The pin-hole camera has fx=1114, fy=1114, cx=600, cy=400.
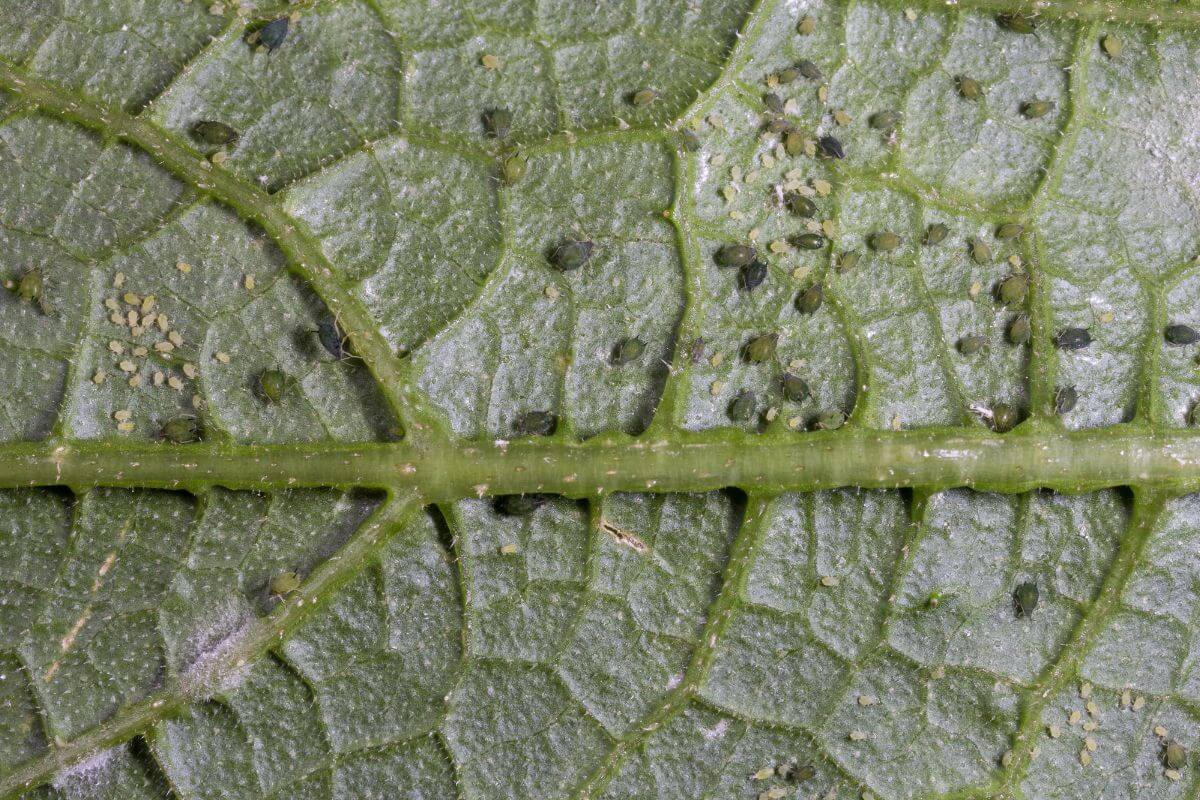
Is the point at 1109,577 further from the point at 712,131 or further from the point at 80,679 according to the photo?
the point at 80,679

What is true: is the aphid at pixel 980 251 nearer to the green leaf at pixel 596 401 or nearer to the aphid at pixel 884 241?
the green leaf at pixel 596 401

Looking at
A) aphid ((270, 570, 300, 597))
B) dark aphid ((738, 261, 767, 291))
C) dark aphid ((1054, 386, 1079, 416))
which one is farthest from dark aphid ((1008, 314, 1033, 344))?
aphid ((270, 570, 300, 597))

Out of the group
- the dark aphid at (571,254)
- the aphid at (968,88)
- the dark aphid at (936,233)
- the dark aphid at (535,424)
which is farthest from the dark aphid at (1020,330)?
the dark aphid at (535,424)

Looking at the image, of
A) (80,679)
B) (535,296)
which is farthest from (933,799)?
(80,679)

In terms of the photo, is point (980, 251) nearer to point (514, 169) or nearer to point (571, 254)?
point (571, 254)

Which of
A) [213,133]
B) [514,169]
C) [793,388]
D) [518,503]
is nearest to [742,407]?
[793,388]
